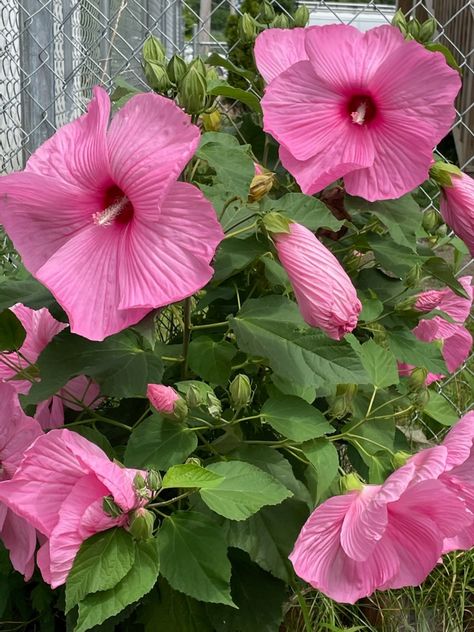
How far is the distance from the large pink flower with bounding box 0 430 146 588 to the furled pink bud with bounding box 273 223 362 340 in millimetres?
235

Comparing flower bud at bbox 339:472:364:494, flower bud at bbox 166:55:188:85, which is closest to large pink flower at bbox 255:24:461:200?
flower bud at bbox 166:55:188:85

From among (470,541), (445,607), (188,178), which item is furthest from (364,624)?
(188,178)

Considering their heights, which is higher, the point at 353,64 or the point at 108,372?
the point at 353,64

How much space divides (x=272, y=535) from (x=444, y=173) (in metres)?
0.48

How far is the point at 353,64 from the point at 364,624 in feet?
3.60

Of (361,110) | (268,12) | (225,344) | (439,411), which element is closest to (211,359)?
(225,344)

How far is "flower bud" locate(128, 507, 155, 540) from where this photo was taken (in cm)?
74

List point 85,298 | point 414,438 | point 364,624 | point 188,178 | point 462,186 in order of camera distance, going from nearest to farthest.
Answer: point 85,298
point 188,178
point 462,186
point 364,624
point 414,438

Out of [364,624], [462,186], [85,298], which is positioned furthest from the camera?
[364,624]

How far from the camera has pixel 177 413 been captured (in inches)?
33.2

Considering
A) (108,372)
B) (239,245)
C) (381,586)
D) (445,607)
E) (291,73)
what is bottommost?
(445,607)

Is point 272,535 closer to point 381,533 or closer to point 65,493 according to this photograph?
point 381,533

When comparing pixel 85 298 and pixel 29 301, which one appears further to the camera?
pixel 29 301

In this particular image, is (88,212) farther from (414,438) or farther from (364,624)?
(414,438)
